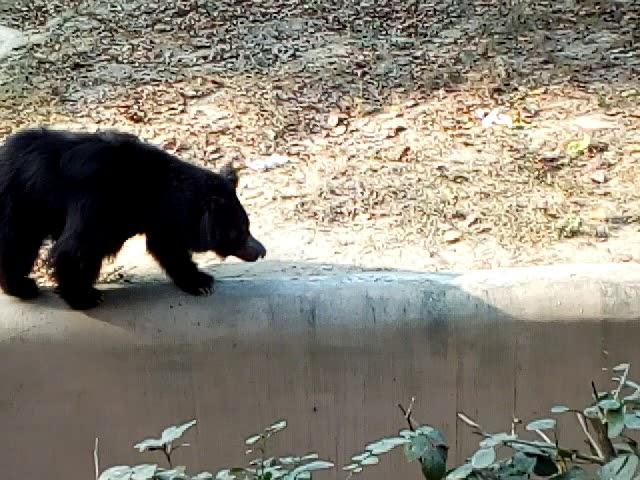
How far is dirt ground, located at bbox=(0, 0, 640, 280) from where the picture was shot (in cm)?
479

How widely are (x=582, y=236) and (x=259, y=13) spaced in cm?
335

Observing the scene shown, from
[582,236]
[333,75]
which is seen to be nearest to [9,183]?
[582,236]

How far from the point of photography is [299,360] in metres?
3.79

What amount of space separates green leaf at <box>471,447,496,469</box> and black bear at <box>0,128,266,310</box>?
233 cm

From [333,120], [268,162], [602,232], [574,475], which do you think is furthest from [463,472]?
[333,120]

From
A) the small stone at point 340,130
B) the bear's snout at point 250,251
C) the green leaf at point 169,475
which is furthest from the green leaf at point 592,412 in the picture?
the small stone at point 340,130

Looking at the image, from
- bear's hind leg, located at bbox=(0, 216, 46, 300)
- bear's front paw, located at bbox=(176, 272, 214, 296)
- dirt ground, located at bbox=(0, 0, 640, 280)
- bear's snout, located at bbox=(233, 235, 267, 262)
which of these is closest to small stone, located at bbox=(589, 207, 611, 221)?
dirt ground, located at bbox=(0, 0, 640, 280)

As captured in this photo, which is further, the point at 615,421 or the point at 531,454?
the point at 531,454

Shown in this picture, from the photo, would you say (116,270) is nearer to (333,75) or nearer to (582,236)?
(582,236)

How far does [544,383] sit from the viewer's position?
3838 millimetres

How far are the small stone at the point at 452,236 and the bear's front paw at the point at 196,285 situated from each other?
4.13 feet

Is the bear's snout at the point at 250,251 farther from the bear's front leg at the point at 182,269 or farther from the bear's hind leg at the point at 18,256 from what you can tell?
the bear's hind leg at the point at 18,256

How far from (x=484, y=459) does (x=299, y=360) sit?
2278 millimetres

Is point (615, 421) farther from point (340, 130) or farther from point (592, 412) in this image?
point (340, 130)
